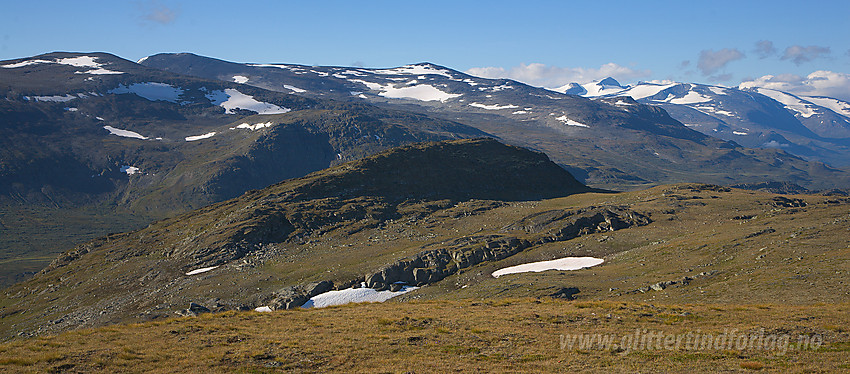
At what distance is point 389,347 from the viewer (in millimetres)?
32156

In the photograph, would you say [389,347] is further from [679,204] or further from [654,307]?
[679,204]

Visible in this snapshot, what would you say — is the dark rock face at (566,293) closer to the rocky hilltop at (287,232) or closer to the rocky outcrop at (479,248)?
the rocky outcrop at (479,248)

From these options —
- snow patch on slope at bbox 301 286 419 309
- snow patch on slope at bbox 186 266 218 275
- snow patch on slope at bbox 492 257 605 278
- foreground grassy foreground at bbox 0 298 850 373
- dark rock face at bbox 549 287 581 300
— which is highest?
Result: foreground grassy foreground at bbox 0 298 850 373

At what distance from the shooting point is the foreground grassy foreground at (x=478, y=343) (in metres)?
28.2

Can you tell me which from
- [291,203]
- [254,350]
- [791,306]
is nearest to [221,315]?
[254,350]

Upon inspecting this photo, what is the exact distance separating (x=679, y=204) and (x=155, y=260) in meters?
98.8

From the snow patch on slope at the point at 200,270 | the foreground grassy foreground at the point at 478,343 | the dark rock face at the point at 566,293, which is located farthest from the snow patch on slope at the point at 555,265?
the snow patch on slope at the point at 200,270

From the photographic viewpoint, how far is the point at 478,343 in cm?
3278

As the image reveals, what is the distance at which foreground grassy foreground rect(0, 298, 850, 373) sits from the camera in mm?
28250

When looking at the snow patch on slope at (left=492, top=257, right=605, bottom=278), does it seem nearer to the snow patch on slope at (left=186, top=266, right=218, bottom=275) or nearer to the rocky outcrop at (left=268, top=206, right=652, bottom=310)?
the rocky outcrop at (left=268, top=206, right=652, bottom=310)

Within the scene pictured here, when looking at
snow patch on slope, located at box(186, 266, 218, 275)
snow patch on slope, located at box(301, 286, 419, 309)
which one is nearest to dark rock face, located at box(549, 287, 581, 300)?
snow patch on slope, located at box(301, 286, 419, 309)

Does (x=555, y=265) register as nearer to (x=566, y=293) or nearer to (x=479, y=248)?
(x=479, y=248)

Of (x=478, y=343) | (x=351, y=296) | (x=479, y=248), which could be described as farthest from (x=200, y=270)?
(x=478, y=343)

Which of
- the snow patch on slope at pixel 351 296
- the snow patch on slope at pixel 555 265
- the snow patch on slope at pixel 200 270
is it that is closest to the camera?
the snow patch on slope at pixel 351 296
